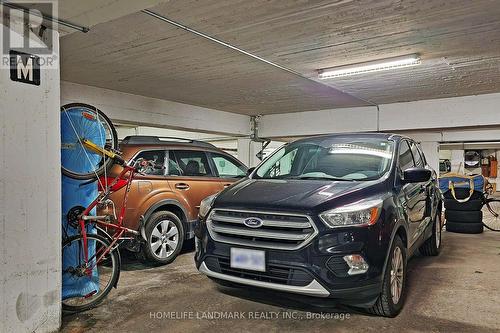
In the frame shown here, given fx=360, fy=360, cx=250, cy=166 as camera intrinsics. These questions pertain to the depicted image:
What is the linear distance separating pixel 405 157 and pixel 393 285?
57.2 inches

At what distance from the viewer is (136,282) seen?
3850 millimetres

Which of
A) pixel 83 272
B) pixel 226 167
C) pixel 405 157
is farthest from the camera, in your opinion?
pixel 226 167

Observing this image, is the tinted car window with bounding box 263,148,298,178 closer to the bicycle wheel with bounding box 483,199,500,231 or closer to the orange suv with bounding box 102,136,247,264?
the orange suv with bounding box 102,136,247,264

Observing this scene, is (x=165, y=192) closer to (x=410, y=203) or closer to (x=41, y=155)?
(x=41, y=155)

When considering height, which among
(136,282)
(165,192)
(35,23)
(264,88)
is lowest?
(136,282)

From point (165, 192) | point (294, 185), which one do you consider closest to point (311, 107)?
point (165, 192)

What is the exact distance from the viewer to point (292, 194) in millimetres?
2840

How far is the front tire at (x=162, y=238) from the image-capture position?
4.42 meters

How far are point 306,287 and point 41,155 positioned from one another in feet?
6.83

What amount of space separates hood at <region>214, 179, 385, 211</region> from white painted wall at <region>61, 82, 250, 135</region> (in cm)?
481

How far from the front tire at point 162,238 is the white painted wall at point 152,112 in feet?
11.3

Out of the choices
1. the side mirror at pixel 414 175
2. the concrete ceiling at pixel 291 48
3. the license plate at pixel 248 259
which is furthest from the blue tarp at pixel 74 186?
the side mirror at pixel 414 175

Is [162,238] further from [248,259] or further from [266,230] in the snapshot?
[266,230]

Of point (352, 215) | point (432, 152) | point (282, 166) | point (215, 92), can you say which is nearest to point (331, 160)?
point (282, 166)
